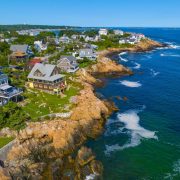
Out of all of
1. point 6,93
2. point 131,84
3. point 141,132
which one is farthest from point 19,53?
point 141,132

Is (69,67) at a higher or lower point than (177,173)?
higher

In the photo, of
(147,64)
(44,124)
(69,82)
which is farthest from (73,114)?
(147,64)

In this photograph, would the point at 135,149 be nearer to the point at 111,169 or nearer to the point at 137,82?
the point at 111,169

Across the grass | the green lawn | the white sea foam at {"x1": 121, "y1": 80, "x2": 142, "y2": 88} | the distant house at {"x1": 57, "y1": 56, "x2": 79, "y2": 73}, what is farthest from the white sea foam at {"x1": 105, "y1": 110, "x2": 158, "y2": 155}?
the distant house at {"x1": 57, "y1": 56, "x2": 79, "y2": 73}

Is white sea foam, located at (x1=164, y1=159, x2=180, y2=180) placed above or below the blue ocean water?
below

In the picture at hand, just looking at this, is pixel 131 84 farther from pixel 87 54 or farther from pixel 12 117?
pixel 12 117

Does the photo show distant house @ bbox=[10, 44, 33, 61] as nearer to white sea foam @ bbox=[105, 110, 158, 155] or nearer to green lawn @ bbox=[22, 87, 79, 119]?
green lawn @ bbox=[22, 87, 79, 119]
